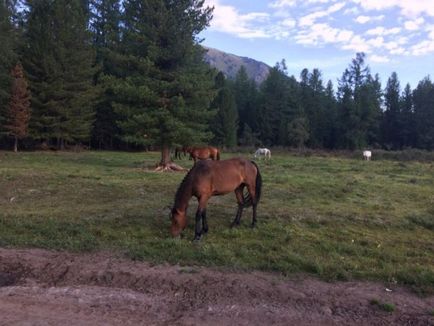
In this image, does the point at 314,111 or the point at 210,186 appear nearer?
the point at 210,186

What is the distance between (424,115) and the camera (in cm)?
7275

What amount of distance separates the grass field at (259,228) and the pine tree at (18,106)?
22.7m

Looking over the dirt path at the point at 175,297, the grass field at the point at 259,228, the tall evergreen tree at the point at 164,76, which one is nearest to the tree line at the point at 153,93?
the tall evergreen tree at the point at 164,76

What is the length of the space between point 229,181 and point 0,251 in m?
4.59

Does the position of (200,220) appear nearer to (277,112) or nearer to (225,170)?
(225,170)

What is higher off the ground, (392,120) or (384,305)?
(392,120)

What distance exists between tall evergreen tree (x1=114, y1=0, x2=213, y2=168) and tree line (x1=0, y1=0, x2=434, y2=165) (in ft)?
0.17

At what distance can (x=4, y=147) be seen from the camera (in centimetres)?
4466

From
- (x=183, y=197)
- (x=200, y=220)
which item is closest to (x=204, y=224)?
(x=200, y=220)

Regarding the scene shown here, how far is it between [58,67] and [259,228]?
110 ft

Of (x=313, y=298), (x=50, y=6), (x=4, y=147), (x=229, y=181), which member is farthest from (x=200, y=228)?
(x=4, y=147)

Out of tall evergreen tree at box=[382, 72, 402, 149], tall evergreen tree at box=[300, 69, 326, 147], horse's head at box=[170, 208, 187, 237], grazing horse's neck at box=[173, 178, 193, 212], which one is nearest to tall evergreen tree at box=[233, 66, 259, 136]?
tall evergreen tree at box=[300, 69, 326, 147]

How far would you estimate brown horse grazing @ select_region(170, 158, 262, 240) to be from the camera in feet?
30.9

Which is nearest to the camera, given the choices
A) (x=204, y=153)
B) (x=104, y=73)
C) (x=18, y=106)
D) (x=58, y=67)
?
(x=204, y=153)
